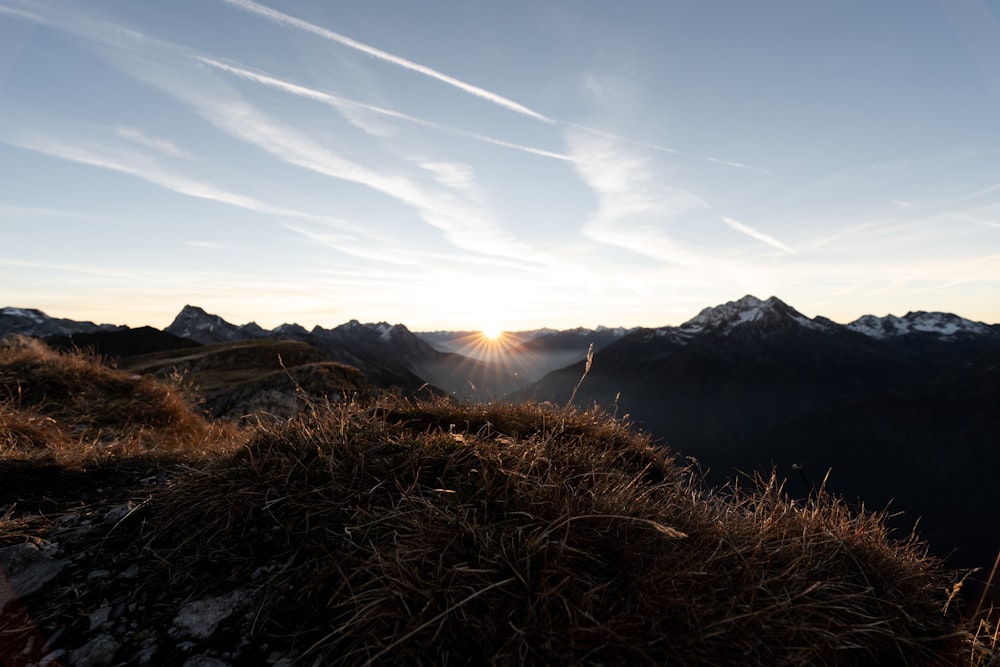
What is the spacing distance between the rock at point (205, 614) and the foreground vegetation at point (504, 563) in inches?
1.8

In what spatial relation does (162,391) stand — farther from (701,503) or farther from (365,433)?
(701,503)

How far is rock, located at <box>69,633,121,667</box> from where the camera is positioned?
2459 millimetres

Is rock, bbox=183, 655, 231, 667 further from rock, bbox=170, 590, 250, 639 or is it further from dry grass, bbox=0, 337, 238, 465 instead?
dry grass, bbox=0, 337, 238, 465

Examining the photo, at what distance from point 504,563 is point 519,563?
0.08 meters

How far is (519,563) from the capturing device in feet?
8.31

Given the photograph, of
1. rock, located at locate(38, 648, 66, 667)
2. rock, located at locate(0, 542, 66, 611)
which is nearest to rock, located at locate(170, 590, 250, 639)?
rock, located at locate(38, 648, 66, 667)

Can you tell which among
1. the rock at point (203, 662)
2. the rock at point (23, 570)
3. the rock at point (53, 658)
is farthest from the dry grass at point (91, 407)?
the rock at point (203, 662)

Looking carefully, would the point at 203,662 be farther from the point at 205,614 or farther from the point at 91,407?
the point at 91,407

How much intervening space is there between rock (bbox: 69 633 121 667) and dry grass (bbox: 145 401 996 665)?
44 cm

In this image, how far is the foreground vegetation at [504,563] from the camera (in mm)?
2295

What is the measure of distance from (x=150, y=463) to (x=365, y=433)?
353 centimetres

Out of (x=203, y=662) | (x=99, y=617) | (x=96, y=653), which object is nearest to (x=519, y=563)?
(x=203, y=662)

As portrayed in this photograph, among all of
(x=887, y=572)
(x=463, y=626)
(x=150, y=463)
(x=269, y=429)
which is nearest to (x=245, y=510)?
(x=269, y=429)

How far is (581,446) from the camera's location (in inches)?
190
